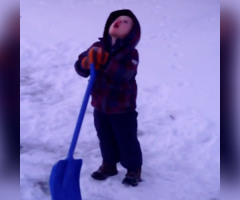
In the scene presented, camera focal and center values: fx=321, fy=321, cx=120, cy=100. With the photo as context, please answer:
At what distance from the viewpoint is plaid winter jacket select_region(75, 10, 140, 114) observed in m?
1.69

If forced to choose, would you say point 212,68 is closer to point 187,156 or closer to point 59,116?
point 187,156

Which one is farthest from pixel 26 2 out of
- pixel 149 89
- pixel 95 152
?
pixel 95 152

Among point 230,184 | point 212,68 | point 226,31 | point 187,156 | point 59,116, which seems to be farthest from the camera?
point 212,68

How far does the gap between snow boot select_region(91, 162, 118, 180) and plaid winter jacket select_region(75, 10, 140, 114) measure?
456 mm

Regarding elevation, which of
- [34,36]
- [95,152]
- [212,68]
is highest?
[34,36]

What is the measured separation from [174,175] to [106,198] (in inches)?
20.6

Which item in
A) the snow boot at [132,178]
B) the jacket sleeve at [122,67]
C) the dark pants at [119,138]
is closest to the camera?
the jacket sleeve at [122,67]

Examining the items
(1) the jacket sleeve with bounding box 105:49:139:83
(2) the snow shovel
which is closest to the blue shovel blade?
(2) the snow shovel

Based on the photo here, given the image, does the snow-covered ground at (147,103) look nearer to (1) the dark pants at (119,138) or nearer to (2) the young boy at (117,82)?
(1) the dark pants at (119,138)

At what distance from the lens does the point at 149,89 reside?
3.34m

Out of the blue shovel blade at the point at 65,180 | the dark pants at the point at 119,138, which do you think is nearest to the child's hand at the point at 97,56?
the dark pants at the point at 119,138

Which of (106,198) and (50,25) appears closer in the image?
(106,198)

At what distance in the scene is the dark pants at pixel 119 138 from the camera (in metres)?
1.86

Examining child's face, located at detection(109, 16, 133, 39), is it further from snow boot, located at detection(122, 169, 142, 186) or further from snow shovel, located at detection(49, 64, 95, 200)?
snow boot, located at detection(122, 169, 142, 186)
